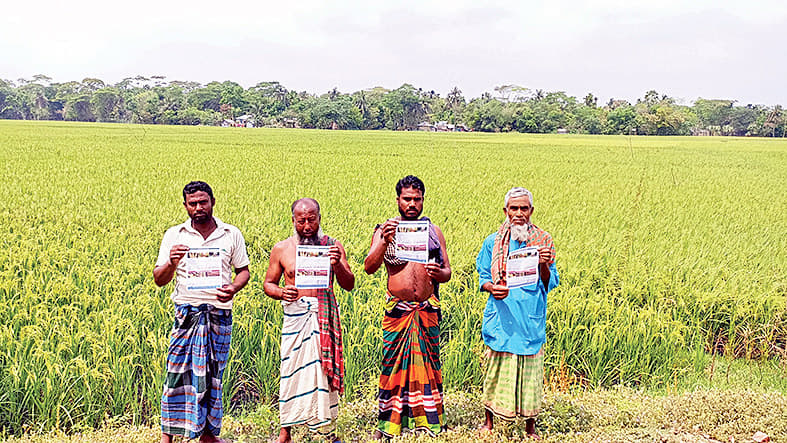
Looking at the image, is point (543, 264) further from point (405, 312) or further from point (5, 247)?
point (5, 247)

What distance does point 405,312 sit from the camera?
3139 millimetres

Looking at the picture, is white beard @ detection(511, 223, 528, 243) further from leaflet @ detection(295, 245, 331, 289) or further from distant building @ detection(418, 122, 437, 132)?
distant building @ detection(418, 122, 437, 132)

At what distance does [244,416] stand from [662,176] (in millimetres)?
15303

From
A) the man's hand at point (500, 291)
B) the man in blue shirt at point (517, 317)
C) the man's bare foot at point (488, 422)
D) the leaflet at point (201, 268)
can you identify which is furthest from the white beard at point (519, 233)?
the leaflet at point (201, 268)

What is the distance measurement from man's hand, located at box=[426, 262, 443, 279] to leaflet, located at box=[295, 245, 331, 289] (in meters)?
0.54

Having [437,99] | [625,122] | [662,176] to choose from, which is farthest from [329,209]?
[437,99]

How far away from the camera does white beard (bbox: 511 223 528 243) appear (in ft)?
10.4

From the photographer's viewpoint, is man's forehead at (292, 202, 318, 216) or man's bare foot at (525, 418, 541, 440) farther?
man's bare foot at (525, 418, 541, 440)

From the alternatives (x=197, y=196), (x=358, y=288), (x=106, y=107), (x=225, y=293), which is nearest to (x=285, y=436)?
(x=225, y=293)

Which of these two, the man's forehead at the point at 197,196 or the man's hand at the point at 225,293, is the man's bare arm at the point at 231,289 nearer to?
the man's hand at the point at 225,293

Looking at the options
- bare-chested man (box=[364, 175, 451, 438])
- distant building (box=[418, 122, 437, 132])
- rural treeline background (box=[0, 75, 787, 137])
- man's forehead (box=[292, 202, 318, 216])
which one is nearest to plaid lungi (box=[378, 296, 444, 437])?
bare-chested man (box=[364, 175, 451, 438])

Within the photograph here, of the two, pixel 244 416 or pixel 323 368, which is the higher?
pixel 323 368

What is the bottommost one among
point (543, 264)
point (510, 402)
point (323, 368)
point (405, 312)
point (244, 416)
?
point (244, 416)

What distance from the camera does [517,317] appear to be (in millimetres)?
3217
